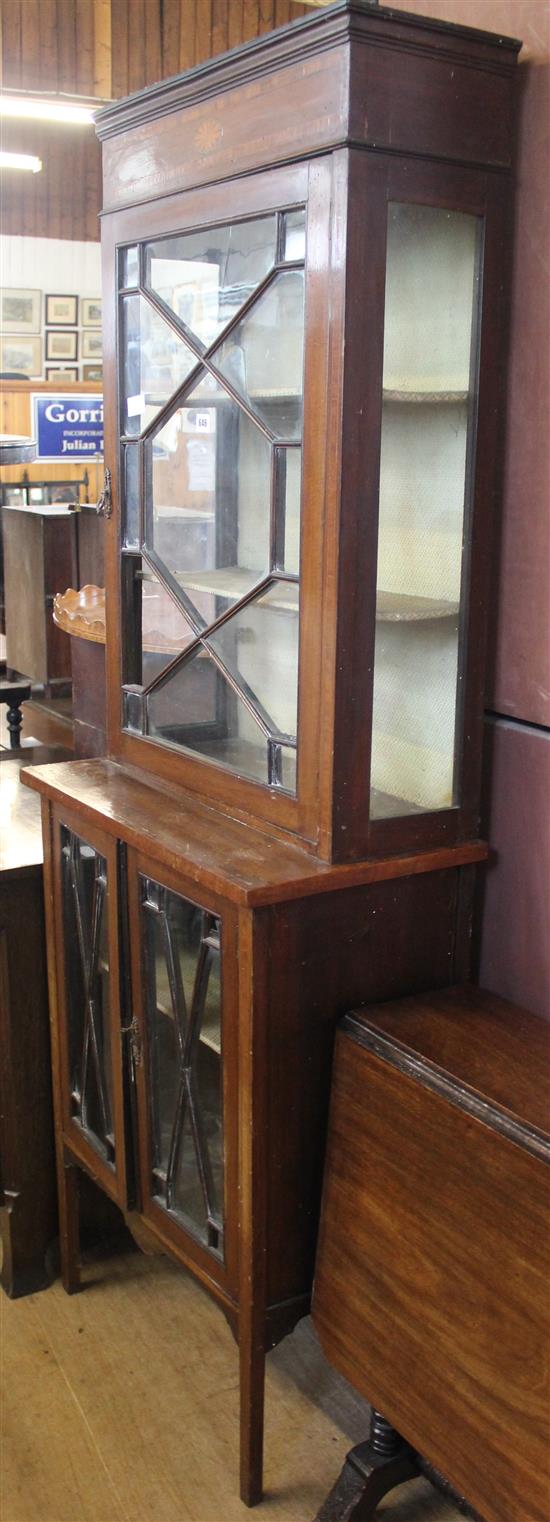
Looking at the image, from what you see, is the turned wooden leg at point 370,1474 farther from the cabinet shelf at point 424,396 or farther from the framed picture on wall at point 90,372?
the framed picture on wall at point 90,372

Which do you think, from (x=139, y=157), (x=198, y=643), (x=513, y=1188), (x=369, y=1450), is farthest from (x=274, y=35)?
(x=369, y=1450)

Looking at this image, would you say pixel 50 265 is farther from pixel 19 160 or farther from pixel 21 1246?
pixel 21 1246

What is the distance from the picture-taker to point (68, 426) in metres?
9.73

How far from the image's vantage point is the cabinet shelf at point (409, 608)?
1.72 metres

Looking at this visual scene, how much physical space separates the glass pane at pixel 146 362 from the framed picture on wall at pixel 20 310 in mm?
7979

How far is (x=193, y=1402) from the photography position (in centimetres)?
215

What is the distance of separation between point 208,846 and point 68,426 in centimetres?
845

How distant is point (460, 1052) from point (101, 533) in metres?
1.65

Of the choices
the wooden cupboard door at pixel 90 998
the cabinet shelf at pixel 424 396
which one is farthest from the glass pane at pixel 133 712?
the cabinet shelf at pixel 424 396

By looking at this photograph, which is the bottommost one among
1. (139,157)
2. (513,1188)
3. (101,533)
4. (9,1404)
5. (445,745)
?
(9,1404)

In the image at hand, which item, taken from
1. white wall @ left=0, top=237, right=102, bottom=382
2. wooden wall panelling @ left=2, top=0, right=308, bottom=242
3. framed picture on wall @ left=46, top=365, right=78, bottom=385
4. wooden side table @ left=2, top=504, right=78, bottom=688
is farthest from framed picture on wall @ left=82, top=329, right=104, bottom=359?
wooden side table @ left=2, top=504, right=78, bottom=688

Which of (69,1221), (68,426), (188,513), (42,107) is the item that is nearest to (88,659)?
(188,513)

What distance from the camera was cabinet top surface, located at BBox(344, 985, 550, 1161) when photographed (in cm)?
157

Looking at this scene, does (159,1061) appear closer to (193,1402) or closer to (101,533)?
(193,1402)
